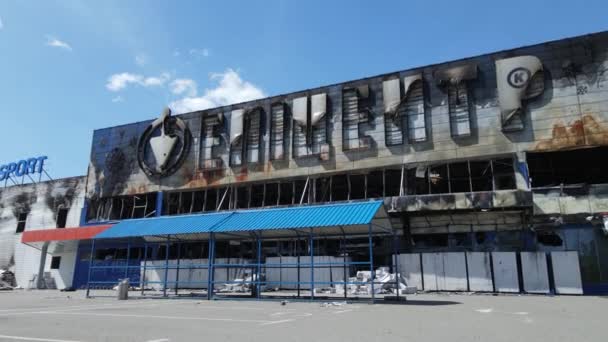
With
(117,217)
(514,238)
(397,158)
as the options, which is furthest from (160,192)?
(514,238)

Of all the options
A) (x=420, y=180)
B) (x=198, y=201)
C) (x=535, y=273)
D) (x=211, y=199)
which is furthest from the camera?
(x=198, y=201)

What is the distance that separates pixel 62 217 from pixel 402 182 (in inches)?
1388

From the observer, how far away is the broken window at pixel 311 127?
33.8 m

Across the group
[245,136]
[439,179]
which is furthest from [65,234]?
[439,179]

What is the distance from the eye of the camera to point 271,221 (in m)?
20.9

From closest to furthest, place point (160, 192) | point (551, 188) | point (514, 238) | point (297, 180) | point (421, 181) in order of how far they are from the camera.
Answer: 1. point (551, 188)
2. point (514, 238)
3. point (421, 181)
4. point (297, 180)
5. point (160, 192)

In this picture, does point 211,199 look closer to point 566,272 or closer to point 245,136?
point 245,136

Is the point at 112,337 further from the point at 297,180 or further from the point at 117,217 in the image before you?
the point at 117,217

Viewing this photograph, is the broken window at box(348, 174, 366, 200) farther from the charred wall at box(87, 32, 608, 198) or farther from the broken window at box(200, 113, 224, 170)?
the broken window at box(200, 113, 224, 170)

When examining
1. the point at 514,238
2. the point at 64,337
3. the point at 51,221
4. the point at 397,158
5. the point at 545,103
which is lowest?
the point at 64,337

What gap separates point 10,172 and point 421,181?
4600 cm

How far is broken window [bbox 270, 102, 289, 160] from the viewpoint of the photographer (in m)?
35.3

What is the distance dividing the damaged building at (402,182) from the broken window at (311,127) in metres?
0.09

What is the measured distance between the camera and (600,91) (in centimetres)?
2664
